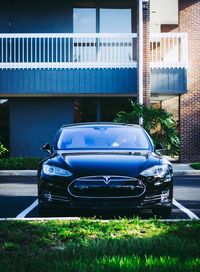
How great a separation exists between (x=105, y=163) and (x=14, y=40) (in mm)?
12922

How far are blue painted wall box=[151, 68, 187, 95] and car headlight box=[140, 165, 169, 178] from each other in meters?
12.3

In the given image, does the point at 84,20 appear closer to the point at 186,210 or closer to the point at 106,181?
the point at 186,210

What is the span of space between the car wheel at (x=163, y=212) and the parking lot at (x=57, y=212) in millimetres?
153

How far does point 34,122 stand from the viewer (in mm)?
21359

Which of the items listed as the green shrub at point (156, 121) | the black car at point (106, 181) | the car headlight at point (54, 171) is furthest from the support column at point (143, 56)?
the car headlight at point (54, 171)

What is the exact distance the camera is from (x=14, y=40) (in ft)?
65.7

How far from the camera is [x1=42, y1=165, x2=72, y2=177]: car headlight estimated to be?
7.93 metres

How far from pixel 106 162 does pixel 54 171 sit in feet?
2.55

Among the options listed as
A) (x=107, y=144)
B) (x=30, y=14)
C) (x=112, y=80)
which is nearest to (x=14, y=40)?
(x=30, y=14)

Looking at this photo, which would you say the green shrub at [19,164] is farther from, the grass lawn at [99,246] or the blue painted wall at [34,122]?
the grass lawn at [99,246]

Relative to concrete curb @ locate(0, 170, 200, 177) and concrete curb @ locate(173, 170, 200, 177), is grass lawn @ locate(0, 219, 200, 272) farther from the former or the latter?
concrete curb @ locate(173, 170, 200, 177)

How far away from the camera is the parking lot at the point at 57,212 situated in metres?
8.76

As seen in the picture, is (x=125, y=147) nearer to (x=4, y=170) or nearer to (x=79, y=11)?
(x=4, y=170)

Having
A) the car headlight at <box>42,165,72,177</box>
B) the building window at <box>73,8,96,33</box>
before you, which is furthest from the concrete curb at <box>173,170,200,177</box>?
the car headlight at <box>42,165,72,177</box>
